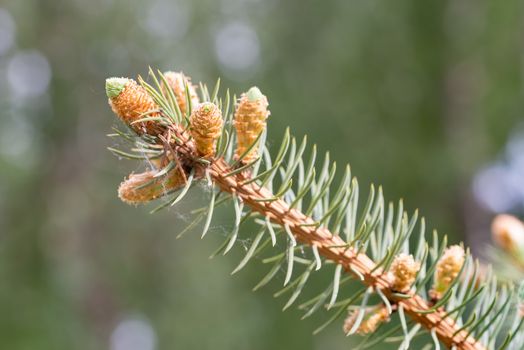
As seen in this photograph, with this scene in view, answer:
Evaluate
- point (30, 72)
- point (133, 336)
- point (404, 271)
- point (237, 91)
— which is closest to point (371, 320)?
point (404, 271)

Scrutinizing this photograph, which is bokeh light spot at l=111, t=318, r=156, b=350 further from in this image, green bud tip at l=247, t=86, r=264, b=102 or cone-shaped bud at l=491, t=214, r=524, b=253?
green bud tip at l=247, t=86, r=264, b=102

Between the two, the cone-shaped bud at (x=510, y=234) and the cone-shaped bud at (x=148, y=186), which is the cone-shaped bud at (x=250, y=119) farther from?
the cone-shaped bud at (x=510, y=234)

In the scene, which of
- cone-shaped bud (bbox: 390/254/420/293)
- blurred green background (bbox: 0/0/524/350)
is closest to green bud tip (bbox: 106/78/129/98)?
cone-shaped bud (bbox: 390/254/420/293)

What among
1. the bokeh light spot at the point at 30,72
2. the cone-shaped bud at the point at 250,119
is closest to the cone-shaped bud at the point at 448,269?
the cone-shaped bud at the point at 250,119

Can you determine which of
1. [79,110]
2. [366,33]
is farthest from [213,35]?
[366,33]

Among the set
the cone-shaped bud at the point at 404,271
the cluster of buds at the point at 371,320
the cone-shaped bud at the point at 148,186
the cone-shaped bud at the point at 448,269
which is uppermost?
the cone-shaped bud at the point at 448,269
